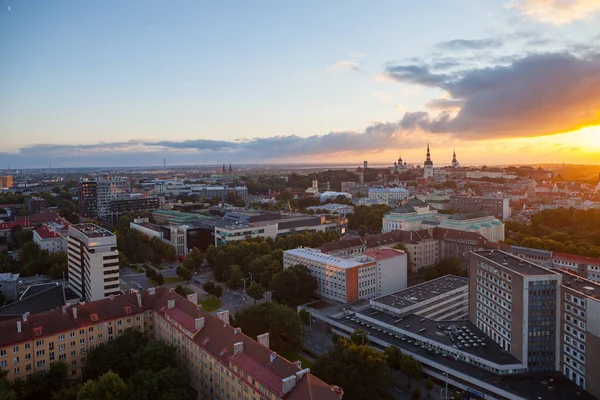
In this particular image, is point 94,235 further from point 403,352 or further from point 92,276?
point 403,352

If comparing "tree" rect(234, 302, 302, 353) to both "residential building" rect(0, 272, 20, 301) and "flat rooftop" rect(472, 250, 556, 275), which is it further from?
"residential building" rect(0, 272, 20, 301)

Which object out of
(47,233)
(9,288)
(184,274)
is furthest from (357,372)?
(47,233)

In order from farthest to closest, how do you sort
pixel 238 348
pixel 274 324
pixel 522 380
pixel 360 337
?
pixel 360 337
pixel 274 324
pixel 522 380
pixel 238 348

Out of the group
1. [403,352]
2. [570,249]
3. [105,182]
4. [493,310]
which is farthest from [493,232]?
[105,182]

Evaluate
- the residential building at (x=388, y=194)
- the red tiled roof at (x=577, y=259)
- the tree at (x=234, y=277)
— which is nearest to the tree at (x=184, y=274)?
the tree at (x=234, y=277)

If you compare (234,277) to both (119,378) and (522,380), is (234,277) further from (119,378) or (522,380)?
(522,380)

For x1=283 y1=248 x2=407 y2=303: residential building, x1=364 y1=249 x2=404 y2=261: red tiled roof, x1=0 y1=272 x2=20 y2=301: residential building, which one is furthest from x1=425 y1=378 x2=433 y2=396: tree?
x1=0 y1=272 x2=20 y2=301: residential building
